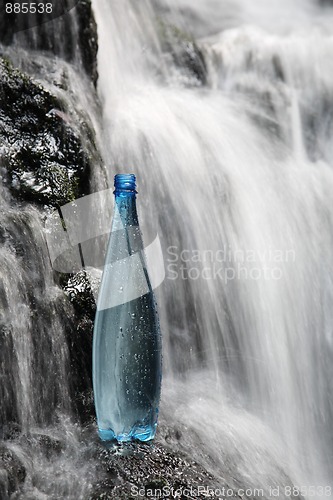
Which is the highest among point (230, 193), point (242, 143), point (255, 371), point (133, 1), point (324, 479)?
point (133, 1)

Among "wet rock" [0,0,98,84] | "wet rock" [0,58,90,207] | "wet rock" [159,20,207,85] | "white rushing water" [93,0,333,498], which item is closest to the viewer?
"wet rock" [0,58,90,207]

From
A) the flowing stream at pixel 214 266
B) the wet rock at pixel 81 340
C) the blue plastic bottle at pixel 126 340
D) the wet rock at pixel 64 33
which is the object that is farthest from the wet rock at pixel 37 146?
the wet rock at pixel 64 33

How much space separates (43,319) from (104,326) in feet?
0.77

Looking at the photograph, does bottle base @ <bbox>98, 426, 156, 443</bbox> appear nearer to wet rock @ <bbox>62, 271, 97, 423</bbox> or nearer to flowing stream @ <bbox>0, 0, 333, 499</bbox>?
flowing stream @ <bbox>0, 0, 333, 499</bbox>

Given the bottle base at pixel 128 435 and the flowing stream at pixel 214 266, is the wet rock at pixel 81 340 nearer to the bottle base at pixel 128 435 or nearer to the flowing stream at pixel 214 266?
the flowing stream at pixel 214 266

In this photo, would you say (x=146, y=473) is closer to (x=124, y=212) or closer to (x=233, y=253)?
(x=124, y=212)

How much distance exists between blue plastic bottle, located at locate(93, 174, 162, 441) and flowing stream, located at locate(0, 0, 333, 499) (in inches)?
5.1

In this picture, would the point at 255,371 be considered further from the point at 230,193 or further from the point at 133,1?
the point at 133,1

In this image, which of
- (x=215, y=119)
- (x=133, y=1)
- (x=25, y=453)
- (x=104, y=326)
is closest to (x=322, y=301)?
(x=215, y=119)

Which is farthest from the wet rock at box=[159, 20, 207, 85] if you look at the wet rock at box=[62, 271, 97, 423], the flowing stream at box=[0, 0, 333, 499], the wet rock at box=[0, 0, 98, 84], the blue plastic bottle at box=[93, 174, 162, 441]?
the blue plastic bottle at box=[93, 174, 162, 441]

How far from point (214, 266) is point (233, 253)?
135 mm

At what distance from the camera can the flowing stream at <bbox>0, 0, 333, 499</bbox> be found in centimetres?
169

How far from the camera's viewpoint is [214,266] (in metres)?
2.72

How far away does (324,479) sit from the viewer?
238 cm
